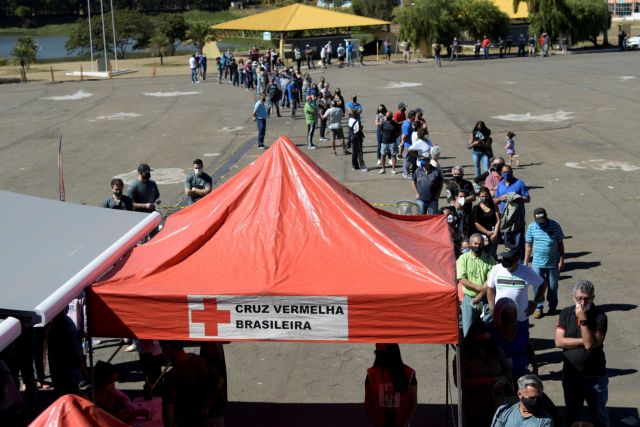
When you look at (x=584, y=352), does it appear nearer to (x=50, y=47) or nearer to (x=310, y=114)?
(x=310, y=114)

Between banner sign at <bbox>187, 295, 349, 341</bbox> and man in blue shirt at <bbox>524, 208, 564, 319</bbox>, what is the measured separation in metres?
4.95

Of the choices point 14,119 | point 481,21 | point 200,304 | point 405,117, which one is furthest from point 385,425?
point 481,21

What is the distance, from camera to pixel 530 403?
21.3ft

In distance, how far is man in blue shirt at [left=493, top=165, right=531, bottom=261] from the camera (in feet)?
42.1

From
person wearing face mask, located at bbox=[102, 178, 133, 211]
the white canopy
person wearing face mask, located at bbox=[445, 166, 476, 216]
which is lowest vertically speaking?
person wearing face mask, located at bbox=[445, 166, 476, 216]

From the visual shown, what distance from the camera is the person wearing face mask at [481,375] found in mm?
7551

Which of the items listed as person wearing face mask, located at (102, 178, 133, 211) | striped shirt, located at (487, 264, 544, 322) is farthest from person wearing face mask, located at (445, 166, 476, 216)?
person wearing face mask, located at (102, 178, 133, 211)

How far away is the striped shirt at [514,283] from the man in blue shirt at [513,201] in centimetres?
355

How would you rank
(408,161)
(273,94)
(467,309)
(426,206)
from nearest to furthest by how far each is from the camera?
(467,309) → (426,206) → (408,161) → (273,94)

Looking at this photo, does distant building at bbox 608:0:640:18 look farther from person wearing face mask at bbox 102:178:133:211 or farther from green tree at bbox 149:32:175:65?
person wearing face mask at bbox 102:178:133:211

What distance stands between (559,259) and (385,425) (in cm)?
471

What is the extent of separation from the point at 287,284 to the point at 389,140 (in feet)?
45.6

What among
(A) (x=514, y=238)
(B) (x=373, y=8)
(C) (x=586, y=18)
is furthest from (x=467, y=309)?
(B) (x=373, y=8)

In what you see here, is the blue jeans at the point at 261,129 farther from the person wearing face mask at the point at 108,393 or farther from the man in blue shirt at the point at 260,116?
the person wearing face mask at the point at 108,393
